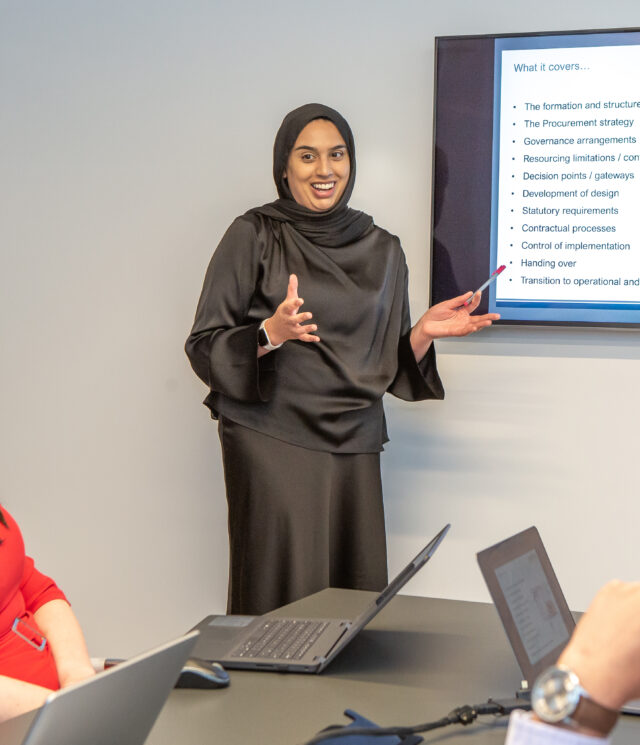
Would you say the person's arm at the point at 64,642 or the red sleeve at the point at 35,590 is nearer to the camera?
the person's arm at the point at 64,642

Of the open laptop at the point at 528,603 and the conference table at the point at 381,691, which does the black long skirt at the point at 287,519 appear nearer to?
the conference table at the point at 381,691

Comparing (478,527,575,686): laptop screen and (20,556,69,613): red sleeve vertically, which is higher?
(478,527,575,686): laptop screen

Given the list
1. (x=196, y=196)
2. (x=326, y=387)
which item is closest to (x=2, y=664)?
(x=326, y=387)

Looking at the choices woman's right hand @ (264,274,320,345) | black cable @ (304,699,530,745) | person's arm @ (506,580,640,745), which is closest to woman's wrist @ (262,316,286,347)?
woman's right hand @ (264,274,320,345)

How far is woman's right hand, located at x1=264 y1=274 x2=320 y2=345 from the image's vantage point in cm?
205

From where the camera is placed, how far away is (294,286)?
2.06 m

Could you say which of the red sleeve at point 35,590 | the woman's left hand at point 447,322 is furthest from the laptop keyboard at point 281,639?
the woman's left hand at point 447,322

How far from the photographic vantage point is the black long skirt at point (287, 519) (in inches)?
93.4

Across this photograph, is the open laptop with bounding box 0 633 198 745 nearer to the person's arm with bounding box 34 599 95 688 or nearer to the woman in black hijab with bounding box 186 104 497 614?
the person's arm with bounding box 34 599 95 688

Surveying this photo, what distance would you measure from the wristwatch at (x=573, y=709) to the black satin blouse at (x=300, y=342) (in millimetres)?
1717

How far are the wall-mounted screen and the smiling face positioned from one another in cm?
45

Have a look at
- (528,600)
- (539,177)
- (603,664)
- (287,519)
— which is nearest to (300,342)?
(287,519)

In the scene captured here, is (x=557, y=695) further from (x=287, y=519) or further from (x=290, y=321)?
(x=287, y=519)

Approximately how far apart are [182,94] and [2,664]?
2.06m
